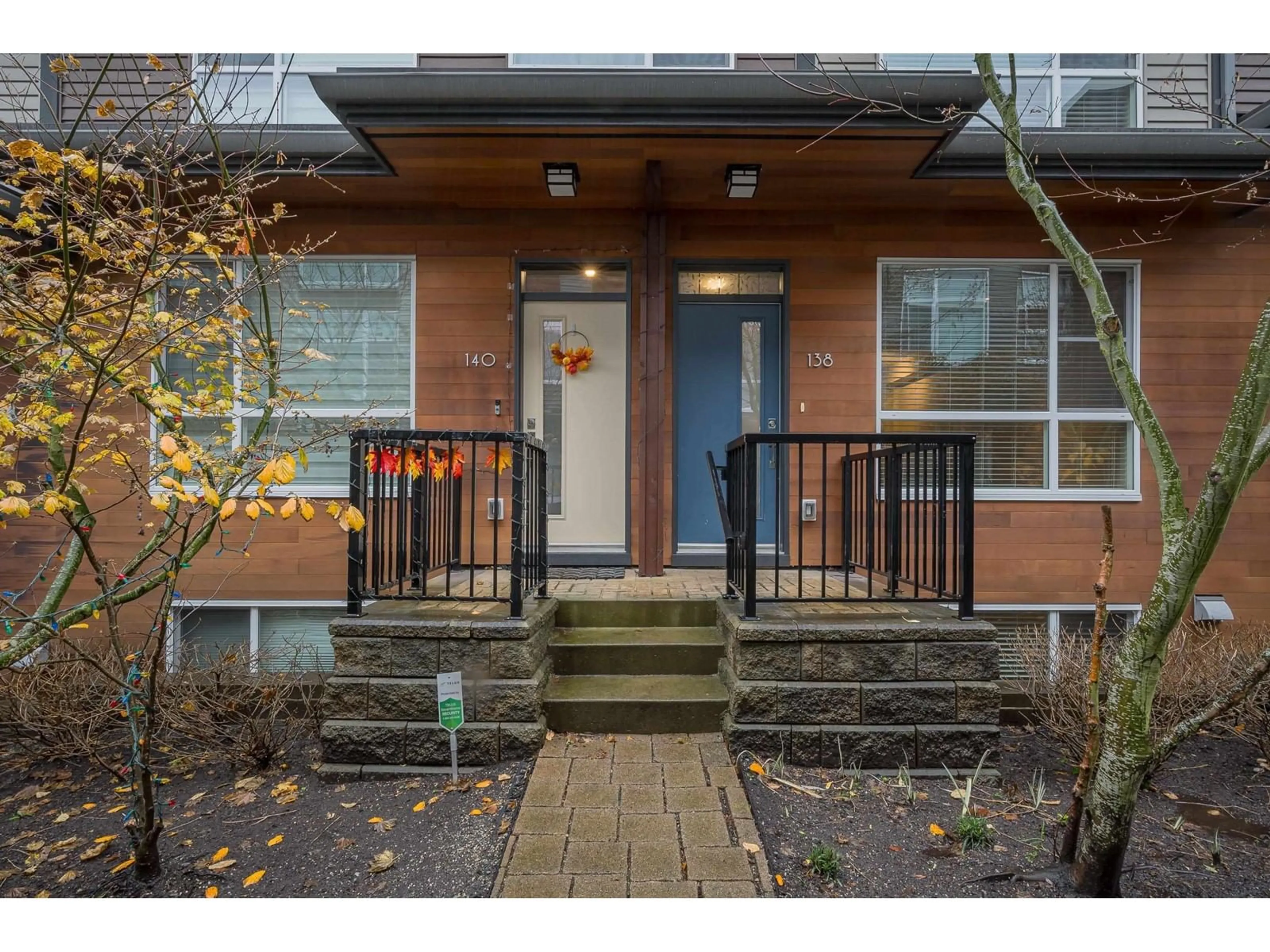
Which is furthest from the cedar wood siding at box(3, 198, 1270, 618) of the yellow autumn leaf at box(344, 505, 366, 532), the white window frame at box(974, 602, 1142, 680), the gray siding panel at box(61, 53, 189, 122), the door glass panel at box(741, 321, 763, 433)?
the yellow autumn leaf at box(344, 505, 366, 532)

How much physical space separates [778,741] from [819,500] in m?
2.20

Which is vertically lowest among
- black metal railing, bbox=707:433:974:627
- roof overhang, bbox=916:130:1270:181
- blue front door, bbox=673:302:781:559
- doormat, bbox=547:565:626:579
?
doormat, bbox=547:565:626:579

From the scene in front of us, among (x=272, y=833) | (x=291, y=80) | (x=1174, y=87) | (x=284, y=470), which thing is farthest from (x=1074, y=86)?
(x=272, y=833)

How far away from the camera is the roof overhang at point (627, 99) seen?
358 centimetres

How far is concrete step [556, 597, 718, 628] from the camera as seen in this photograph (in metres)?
3.65

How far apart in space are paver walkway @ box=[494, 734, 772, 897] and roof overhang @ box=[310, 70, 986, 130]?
3305 millimetres

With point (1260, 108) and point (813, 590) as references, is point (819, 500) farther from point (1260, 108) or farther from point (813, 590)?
point (1260, 108)

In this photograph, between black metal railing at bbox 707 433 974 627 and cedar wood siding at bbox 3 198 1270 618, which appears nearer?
black metal railing at bbox 707 433 974 627

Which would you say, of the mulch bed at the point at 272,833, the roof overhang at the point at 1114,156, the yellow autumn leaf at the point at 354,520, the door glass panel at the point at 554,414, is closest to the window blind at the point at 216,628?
the mulch bed at the point at 272,833

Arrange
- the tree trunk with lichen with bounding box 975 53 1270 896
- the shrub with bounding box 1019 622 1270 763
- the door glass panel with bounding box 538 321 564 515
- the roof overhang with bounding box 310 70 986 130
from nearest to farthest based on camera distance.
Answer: the tree trunk with lichen with bounding box 975 53 1270 896 < the shrub with bounding box 1019 622 1270 763 < the roof overhang with bounding box 310 70 986 130 < the door glass panel with bounding box 538 321 564 515

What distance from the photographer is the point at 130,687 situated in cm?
228

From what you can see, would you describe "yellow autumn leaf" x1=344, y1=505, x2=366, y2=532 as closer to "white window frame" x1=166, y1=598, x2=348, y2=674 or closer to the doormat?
the doormat

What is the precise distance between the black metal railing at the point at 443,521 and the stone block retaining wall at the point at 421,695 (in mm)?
192

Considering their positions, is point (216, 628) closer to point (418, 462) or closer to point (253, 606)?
point (253, 606)
